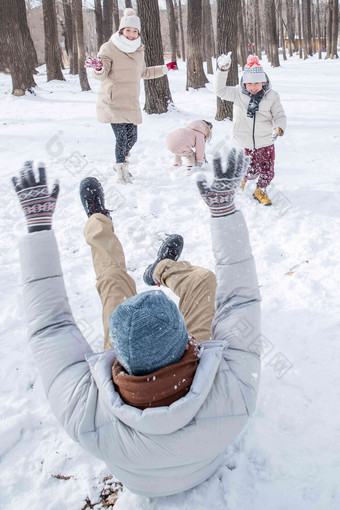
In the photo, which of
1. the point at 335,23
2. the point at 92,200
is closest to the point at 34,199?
the point at 92,200

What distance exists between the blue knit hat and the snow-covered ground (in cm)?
81

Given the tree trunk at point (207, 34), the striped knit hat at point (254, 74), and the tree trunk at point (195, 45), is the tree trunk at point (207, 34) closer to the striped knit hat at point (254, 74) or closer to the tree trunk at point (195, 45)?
the tree trunk at point (195, 45)

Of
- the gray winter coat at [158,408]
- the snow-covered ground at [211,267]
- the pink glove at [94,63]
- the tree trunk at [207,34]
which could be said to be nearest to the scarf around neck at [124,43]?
the pink glove at [94,63]

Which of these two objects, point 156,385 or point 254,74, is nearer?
point 156,385

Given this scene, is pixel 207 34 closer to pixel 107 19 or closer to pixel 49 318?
pixel 107 19

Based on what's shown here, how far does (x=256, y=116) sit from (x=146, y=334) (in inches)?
145

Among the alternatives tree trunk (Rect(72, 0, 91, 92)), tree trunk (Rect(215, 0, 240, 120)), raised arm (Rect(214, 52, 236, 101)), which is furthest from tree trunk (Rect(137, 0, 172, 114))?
tree trunk (Rect(72, 0, 91, 92))

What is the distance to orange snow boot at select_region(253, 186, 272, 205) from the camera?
165 inches

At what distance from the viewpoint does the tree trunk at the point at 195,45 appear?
9367 millimetres

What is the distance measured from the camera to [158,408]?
116 cm

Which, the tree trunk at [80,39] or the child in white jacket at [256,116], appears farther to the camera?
the tree trunk at [80,39]

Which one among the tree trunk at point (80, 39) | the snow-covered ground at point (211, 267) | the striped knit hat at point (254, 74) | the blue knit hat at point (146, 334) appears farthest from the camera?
the tree trunk at point (80, 39)

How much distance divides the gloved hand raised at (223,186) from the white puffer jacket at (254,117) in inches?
114

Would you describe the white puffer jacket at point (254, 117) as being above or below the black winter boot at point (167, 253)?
above
